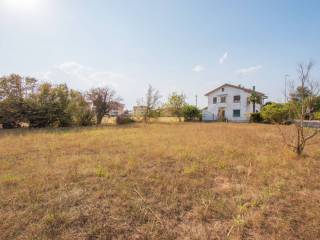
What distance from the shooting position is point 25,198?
8.95 ft

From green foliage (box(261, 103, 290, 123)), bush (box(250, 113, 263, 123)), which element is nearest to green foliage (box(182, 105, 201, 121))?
bush (box(250, 113, 263, 123))

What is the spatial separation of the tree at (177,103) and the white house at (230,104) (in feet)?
15.0

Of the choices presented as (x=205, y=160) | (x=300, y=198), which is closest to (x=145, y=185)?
(x=205, y=160)

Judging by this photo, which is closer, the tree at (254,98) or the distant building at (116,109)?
the distant building at (116,109)

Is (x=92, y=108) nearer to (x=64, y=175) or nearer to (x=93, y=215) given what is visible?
(x=64, y=175)

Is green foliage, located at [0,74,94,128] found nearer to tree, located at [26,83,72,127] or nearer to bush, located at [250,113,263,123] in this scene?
tree, located at [26,83,72,127]

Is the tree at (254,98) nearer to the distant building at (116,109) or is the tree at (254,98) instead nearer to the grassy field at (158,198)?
the distant building at (116,109)

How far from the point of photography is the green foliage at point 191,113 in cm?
2636

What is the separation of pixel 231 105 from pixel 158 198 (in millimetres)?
26436

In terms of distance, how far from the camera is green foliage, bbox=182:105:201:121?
86.5 ft

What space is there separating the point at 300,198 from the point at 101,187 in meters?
3.24

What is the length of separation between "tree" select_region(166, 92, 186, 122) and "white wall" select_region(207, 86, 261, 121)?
17.9 feet

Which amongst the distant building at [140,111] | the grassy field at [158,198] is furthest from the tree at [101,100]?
the grassy field at [158,198]

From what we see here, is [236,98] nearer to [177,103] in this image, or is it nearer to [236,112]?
[236,112]
